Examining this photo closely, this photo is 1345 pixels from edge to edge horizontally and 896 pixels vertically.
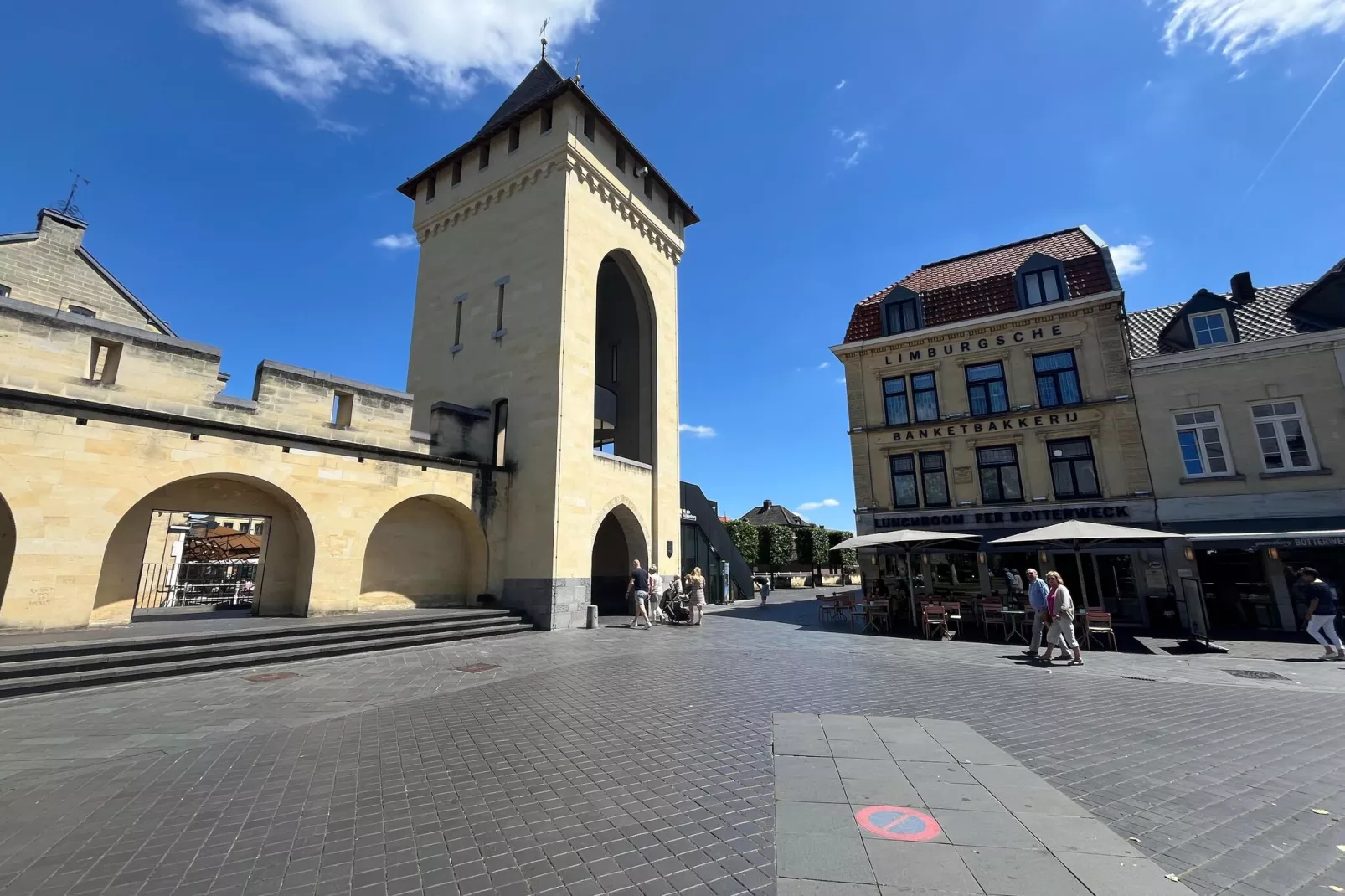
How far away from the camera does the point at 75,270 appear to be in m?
18.8

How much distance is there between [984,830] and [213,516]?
1729cm

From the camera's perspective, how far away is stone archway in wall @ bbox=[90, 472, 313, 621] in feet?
34.8

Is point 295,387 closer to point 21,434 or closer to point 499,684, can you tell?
point 21,434

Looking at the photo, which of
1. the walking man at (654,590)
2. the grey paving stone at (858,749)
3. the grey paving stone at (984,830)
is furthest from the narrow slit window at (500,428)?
the grey paving stone at (984,830)

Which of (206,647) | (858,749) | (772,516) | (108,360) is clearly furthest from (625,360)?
(772,516)

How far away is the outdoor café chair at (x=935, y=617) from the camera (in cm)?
1368

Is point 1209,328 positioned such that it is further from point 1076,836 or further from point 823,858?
point 823,858

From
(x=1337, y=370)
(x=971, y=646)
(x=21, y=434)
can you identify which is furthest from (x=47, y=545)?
(x=1337, y=370)

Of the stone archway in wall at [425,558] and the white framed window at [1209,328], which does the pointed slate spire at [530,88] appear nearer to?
the stone archway in wall at [425,558]

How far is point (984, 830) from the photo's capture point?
11.8 ft

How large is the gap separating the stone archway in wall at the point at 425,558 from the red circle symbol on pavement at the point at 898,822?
44.3 feet

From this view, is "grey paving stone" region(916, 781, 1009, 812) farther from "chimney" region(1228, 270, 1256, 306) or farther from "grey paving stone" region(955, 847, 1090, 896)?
"chimney" region(1228, 270, 1256, 306)

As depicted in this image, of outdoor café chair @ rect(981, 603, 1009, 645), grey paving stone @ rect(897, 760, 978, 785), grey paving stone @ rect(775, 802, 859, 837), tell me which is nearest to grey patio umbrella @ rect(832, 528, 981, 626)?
outdoor café chair @ rect(981, 603, 1009, 645)

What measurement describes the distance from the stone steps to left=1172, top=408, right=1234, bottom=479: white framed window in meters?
21.0
